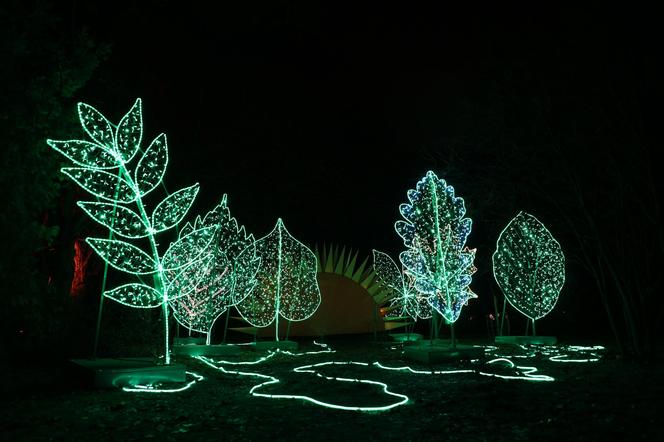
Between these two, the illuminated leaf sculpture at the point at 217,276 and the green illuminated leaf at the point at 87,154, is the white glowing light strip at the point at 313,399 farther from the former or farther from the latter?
the green illuminated leaf at the point at 87,154

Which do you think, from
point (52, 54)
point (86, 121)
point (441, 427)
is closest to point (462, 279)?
point (441, 427)

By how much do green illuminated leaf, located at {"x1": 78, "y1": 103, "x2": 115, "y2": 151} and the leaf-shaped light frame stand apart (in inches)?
408

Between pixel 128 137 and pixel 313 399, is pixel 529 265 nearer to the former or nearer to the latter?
pixel 313 399

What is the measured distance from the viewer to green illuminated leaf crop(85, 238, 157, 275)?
8.05 m

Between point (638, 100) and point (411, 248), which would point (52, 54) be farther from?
point (638, 100)

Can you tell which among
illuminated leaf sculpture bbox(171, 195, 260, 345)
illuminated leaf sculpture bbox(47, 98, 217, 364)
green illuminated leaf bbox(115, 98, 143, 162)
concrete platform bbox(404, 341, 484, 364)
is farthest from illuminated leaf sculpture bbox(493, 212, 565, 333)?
green illuminated leaf bbox(115, 98, 143, 162)

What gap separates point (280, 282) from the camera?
15398mm

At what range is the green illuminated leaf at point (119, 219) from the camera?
817cm

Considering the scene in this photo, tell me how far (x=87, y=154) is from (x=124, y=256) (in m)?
1.51

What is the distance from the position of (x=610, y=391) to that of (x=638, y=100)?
4819 mm

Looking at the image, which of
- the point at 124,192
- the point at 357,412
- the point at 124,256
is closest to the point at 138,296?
the point at 124,256

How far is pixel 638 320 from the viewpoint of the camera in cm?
1049

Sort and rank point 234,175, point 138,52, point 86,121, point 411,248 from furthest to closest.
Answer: point 234,175
point 138,52
point 411,248
point 86,121

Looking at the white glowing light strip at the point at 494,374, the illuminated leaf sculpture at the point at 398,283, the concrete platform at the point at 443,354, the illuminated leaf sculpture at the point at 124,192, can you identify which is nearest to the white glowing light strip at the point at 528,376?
the white glowing light strip at the point at 494,374
